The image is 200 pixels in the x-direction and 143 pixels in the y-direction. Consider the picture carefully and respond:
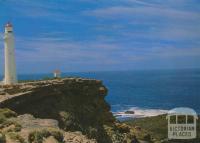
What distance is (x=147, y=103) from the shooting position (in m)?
127

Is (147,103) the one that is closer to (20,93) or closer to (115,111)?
(115,111)

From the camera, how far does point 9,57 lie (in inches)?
1588

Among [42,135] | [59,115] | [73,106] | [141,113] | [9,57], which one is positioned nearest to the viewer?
[42,135]

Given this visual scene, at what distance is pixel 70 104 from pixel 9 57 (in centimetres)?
676

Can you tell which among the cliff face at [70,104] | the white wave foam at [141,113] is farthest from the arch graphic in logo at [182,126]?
the white wave foam at [141,113]

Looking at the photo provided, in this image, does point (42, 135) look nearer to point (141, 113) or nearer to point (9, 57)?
point (9, 57)

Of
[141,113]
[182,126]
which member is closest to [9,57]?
[182,126]

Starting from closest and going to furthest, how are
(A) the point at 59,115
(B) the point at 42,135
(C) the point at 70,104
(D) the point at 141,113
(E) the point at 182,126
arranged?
(B) the point at 42,135 → (A) the point at 59,115 → (E) the point at 182,126 → (C) the point at 70,104 → (D) the point at 141,113

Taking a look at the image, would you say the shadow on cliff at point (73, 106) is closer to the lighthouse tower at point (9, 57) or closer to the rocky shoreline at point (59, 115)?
the rocky shoreline at point (59, 115)

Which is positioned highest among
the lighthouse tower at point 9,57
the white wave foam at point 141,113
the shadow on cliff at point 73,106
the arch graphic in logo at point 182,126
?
the lighthouse tower at point 9,57

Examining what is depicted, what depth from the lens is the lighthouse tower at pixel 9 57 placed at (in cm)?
4025

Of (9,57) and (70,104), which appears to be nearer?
(9,57)

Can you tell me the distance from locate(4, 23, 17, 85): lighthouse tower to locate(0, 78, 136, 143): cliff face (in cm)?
377

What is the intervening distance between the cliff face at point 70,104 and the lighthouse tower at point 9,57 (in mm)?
3771
